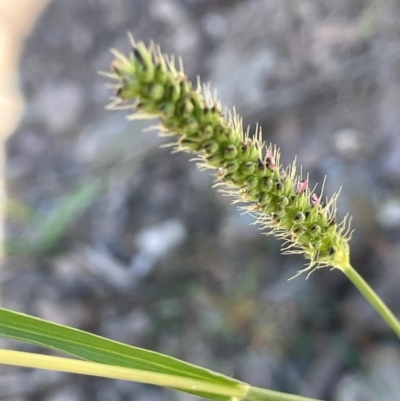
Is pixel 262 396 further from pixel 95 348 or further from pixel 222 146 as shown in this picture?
pixel 222 146

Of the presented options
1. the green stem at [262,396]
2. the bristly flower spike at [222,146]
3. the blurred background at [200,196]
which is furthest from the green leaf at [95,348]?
the blurred background at [200,196]

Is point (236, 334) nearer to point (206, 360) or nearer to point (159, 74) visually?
point (206, 360)

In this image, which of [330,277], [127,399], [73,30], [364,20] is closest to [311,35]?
[364,20]

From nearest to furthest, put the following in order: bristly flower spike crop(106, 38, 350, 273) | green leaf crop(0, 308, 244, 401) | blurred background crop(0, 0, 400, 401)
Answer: bristly flower spike crop(106, 38, 350, 273) → green leaf crop(0, 308, 244, 401) → blurred background crop(0, 0, 400, 401)

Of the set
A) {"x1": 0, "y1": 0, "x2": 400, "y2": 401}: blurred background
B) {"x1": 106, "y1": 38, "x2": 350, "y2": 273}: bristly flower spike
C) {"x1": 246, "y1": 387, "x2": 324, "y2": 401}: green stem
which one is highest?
{"x1": 0, "y1": 0, "x2": 400, "y2": 401}: blurred background

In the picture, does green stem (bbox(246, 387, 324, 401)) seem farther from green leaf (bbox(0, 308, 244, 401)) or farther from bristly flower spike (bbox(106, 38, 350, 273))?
bristly flower spike (bbox(106, 38, 350, 273))

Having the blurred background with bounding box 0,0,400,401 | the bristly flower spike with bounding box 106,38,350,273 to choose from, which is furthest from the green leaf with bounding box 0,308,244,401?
the blurred background with bounding box 0,0,400,401
